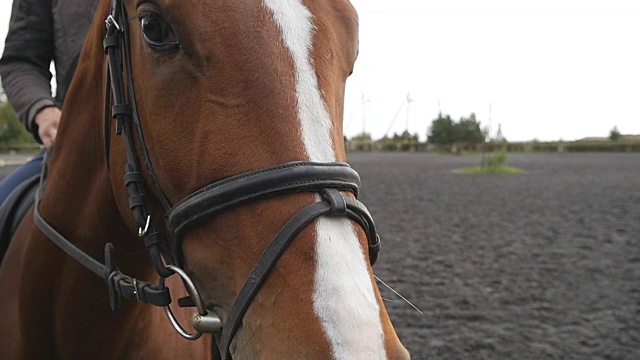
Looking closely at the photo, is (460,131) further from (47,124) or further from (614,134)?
(47,124)

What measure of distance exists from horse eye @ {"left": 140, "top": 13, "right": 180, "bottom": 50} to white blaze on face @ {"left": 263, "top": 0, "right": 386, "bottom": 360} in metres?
0.30

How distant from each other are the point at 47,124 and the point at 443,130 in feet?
266

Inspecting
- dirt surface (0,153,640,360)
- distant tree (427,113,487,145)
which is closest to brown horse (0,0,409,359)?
dirt surface (0,153,640,360)

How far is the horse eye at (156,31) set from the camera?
1515 mm

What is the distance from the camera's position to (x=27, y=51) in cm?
293

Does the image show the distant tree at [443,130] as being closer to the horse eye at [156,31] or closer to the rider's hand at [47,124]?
the rider's hand at [47,124]

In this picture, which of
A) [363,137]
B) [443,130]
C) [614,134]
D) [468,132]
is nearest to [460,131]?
[468,132]

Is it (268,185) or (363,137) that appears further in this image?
(363,137)

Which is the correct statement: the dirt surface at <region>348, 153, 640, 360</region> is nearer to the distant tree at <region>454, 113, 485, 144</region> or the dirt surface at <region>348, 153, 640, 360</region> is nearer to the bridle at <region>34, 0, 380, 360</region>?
the bridle at <region>34, 0, 380, 360</region>

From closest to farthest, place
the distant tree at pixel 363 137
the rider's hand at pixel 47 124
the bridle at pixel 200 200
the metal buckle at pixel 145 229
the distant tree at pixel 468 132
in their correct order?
the bridle at pixel 200 200
the metal buckle at pixel 145 229
the rider's hand at pixel 47 124
the distant tree at pixel 468 132
the distant tree at pixel 363 137

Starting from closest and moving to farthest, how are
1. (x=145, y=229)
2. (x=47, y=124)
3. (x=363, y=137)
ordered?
(x=145, y=229) → (x=47, y=124) → (x=363, y=137)

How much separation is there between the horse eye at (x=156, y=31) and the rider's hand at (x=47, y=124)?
135cm

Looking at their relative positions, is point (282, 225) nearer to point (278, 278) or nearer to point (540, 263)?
point (278, 278)

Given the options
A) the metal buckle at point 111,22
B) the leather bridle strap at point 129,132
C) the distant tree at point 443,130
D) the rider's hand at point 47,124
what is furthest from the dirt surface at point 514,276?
the distant tree at point 443,130
